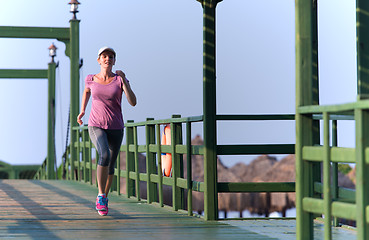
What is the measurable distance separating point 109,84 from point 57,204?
7.90 ft

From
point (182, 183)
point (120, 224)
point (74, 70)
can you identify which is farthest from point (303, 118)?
point (74, 70)

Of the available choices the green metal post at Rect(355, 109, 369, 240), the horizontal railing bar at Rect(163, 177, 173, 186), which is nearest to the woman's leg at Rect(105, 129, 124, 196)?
the horizontal railing bar at Rect(163, 177, 173, 186)

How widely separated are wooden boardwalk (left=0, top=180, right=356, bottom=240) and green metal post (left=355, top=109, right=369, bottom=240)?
197cm

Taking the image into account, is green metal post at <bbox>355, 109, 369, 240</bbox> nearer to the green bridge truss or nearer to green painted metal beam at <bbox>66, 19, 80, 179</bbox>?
the green bridge truss

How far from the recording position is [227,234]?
6605 millimetres

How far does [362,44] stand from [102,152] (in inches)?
104

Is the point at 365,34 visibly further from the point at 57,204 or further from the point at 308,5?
the point at 57,204

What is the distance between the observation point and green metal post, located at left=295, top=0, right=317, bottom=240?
5312 millimetres

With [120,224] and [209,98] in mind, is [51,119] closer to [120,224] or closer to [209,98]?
[209,98]

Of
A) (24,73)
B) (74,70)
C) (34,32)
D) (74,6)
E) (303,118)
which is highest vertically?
(74,6)

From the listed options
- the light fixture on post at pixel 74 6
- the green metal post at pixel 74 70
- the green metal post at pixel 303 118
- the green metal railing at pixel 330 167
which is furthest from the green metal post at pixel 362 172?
the light fixture on post at pixel 74 6

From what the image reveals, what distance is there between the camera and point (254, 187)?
8.12m

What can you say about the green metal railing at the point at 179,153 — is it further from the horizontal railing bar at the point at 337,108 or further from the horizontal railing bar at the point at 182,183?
the horizontal railing bar at the point at 337,108

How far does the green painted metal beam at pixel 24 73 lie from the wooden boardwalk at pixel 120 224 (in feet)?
45.3
